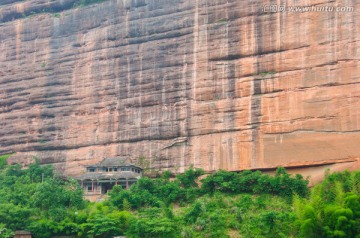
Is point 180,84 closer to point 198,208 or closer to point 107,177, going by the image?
point 107,177

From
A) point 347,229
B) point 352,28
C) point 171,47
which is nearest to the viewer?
point 347,229

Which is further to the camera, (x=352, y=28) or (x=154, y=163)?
(x=154, y=163)

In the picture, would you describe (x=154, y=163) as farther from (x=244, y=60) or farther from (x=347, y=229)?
(x=347, y=229)

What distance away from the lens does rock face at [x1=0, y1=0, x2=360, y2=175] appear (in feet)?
82.3

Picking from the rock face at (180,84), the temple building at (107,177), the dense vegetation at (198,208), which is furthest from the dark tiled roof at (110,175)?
the rock face at (180,84)

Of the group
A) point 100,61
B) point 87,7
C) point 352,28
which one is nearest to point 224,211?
point 352,28

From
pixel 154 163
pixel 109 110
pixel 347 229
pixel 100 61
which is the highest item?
pixel 100 61

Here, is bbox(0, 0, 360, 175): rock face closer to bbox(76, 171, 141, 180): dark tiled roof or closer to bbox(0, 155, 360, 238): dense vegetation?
bbox(76, 171, 141, 180): dark tiled roof

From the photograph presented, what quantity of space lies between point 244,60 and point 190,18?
10.3 feet

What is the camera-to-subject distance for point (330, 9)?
25484 millimetres

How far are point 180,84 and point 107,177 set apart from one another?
15.2ft

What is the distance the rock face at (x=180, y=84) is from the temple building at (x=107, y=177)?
29.7 inches

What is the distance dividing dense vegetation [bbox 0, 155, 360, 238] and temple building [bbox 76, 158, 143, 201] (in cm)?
73

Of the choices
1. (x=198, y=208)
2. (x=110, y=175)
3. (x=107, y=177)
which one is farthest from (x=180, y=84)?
(x=198, y=208)
